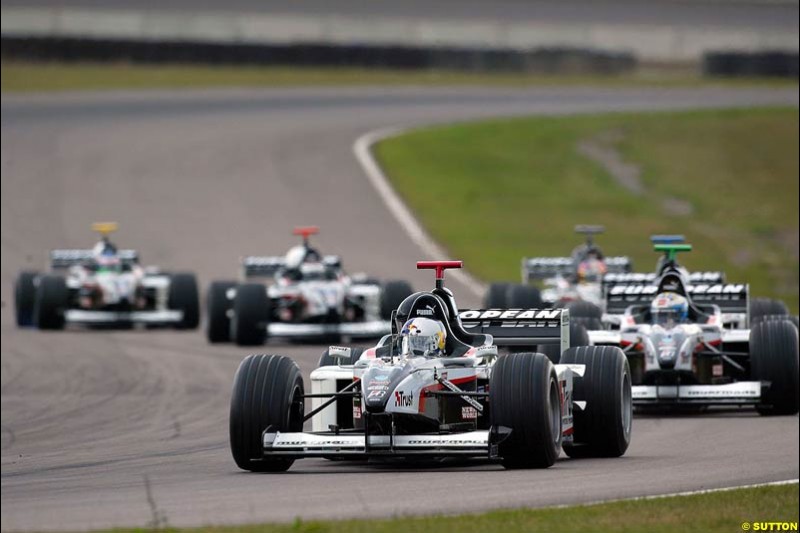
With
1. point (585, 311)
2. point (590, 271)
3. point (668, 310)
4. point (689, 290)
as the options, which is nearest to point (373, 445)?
point (668, 310)

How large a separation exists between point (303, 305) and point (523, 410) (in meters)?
15.4

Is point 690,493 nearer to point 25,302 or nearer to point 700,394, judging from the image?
point 700,394

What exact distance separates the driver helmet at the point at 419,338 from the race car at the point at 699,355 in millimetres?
5906

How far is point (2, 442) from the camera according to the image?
1980 cm

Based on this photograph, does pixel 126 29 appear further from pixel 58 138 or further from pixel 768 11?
pixel 768 11

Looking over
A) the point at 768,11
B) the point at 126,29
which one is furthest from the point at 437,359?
the point at 126,29

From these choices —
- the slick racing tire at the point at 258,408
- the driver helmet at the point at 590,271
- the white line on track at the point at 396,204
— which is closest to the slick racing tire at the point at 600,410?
the slick racing tire at the point at 258,408

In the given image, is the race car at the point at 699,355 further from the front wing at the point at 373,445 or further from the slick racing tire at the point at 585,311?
the front wing at the point at 373,445

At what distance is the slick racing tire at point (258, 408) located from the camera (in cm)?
1510

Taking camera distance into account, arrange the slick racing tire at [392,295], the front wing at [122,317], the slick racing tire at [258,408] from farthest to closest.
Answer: the front wing at [122,317]
the slick racing tire at [392,295]
the slick racing tire at [258,408]

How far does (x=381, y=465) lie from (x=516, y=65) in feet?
192

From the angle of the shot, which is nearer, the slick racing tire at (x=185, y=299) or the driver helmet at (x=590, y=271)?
the driver helmet at (x=590, y=271)

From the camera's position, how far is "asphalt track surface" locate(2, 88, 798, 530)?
1359cm

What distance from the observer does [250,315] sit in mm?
28938
